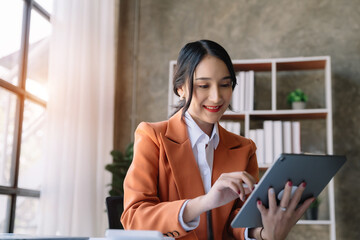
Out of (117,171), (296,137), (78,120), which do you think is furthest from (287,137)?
(78,120)

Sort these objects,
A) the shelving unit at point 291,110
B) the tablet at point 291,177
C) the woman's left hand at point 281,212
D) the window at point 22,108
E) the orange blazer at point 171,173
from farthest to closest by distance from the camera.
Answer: the shelving unit at point 291,110, the window at point 22,108, the orange blazer at point 171,173, the woman's left hand at point 281,212, the tablet at point 291,177

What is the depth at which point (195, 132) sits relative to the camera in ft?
4.91

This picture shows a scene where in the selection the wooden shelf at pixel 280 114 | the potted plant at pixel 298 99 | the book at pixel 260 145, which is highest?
the potted plant at pixel 298 99

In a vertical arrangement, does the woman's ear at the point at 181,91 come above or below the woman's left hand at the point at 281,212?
above

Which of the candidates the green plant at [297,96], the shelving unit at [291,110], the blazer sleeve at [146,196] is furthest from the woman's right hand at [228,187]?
the green plant at [297,96]

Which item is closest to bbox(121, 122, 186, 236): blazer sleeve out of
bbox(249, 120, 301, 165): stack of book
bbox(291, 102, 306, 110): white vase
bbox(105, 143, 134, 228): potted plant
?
bbox(105, 143, 134, 228): potted plant

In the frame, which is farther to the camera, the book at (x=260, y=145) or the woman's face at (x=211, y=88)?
the book at (x=260, y=145)

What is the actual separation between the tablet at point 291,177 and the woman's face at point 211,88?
37 centimetres

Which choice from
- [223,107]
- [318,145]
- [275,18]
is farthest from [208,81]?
[275,18]

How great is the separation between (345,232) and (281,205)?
2476mm

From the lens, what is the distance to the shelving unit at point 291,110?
3246 mm

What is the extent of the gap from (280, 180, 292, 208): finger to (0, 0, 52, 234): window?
1.94 meters

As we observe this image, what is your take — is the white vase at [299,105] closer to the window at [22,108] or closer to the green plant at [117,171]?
the green plant at [117,171]

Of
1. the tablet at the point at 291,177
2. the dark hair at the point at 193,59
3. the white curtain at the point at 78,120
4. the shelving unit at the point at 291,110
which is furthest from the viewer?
the shelving unit at the point at 291,110
